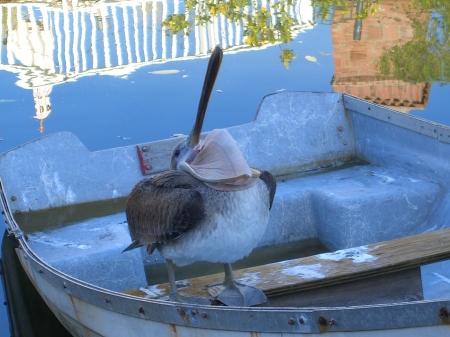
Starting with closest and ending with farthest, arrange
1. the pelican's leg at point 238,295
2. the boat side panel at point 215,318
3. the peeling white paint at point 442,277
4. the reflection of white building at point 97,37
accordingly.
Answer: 1. the boat side panel at point 215,318
2. the pelican's leg at point 238,295
3. the peeling white paint at point 442,277
4. the reflection of white building at point 97,37

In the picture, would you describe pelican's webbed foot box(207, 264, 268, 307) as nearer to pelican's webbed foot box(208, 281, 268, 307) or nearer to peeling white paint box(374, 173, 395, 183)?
pelican's webbed foot box(208, 281, 268, 307)

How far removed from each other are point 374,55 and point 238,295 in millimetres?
6796

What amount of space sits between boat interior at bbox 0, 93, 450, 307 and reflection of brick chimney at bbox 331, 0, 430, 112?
6.02 feet

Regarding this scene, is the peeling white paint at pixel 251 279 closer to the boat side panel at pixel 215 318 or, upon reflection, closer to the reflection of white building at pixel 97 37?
the boat side panel at pixel 215 318

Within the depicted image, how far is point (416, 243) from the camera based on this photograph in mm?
4207

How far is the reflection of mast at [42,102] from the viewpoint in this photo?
28.3 ft

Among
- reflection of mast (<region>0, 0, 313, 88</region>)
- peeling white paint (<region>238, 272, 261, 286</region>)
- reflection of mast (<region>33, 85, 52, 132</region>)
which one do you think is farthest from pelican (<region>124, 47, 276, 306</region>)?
reflection of mast (<region>0, 0, 313, 88</region>)

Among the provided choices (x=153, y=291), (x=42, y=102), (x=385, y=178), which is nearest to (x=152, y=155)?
(x=385, y=178)

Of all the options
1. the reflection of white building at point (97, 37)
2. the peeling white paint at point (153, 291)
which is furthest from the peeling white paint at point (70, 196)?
the reflection of white building at point (97, 37)

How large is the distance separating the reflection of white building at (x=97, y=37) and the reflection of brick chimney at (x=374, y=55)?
2.61 ft

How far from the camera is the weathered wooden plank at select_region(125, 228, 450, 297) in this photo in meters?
3.90

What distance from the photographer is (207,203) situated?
3.49m

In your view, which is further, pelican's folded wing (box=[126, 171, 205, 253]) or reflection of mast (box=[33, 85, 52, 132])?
reflection of mast (box=[33, 85, 52, 132])

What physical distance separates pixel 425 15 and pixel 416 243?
753cm
